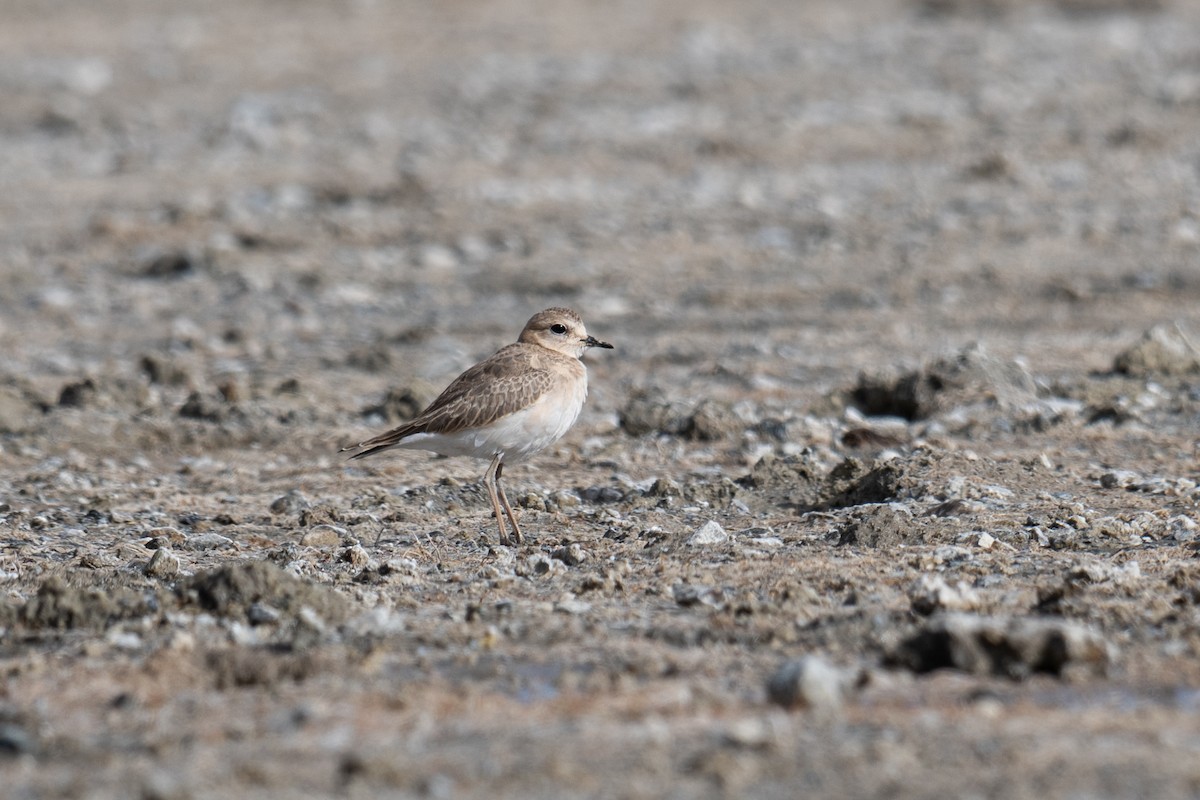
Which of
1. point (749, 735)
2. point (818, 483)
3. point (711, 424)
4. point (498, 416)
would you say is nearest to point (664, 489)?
point (818, 483)

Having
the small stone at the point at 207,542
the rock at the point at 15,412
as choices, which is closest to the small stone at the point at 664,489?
the small stone at the point at 207,542

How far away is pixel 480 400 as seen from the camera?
7145 millimetres

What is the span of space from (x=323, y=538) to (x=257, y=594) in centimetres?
120

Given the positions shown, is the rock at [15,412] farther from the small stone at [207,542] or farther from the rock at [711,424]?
the rock at [711,424]

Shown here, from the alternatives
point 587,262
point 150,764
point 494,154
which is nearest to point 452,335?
point 587,262

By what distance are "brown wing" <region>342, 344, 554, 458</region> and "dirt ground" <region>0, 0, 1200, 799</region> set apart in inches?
14.4

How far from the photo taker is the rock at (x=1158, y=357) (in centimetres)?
934

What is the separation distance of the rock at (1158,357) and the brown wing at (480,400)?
3.83 meters

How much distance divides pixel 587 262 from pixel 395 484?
5.59m

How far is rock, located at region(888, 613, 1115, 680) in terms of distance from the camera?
4.64 m

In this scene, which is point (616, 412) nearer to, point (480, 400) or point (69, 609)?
point (480, 400)

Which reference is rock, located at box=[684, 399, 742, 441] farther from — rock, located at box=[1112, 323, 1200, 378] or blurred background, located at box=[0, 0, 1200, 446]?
rock, located at box=[1112, 323, 1200, 378]

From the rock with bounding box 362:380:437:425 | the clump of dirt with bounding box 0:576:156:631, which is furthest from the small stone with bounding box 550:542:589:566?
the rock with bounding box 362:380:437:425

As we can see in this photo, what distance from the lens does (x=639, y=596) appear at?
571 centimetres
